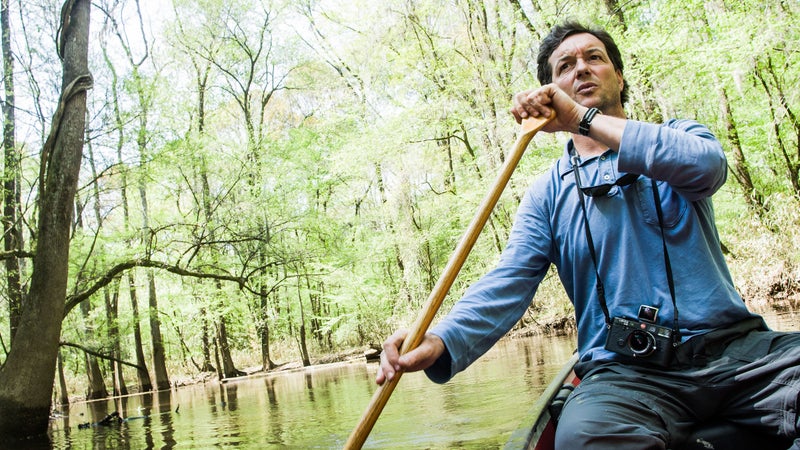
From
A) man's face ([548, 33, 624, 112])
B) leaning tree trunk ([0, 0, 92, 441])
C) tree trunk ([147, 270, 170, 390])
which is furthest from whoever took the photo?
tree trunk ([147, 270, 170, 390])

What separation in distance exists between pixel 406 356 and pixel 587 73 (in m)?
1.01

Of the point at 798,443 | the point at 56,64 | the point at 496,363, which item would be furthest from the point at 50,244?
the point at 798,443

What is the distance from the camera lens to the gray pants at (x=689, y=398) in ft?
4.15

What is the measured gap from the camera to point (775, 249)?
9.15 meters

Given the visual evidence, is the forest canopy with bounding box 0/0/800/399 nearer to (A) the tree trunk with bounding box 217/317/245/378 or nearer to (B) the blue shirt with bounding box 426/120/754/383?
(A) the tree trunk with bounding box 217/317/245/378

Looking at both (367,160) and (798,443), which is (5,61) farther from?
(798,443)

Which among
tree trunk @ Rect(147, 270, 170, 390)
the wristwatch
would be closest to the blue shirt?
the wristwatch

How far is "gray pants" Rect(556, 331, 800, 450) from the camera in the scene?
1264 mm

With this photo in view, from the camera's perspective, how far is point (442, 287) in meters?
1.63

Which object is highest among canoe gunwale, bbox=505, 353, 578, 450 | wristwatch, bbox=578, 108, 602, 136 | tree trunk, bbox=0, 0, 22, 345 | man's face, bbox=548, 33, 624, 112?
tree trunk, bbox=0, 0, 22, 345

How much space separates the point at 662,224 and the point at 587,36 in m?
0.69

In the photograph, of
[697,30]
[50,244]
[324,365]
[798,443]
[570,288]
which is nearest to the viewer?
[798,443]

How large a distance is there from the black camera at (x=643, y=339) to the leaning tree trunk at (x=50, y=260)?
762 cm

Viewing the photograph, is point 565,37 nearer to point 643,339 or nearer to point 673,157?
point 673,157
